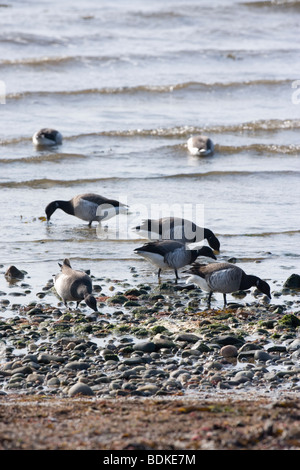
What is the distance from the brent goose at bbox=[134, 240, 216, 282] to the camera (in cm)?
972

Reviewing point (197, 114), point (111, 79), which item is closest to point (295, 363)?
point (197, 114)

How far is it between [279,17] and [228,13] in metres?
2.09

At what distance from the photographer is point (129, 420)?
4.88 m

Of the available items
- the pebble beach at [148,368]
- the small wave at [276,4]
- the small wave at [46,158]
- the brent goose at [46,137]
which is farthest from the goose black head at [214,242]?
the small wave at [276,4]

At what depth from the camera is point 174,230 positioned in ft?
35.7

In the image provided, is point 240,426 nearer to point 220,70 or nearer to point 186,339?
point 186,339

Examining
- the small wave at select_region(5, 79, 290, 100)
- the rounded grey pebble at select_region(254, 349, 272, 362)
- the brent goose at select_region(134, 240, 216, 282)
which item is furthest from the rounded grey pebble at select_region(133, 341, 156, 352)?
the small wave at select_region(5, 79, 290, 100)

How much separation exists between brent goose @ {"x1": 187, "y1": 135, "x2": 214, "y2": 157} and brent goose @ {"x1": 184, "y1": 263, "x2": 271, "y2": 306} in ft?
25.5

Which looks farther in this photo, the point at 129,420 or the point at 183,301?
the point at 183,301

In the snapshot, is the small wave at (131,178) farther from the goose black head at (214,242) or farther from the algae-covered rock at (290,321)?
the algae-covered rock at (290,321)

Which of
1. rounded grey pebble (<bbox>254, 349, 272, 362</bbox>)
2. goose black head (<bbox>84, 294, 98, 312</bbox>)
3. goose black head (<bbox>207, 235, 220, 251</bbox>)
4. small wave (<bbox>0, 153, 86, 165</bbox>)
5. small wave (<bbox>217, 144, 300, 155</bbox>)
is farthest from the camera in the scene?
small wave (<bbox>217, 144, 300, 155</bbox>)

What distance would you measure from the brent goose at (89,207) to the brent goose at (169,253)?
2483mm

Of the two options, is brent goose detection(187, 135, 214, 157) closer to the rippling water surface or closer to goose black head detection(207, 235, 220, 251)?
the rippling water surface

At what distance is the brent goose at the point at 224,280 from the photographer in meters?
8.67
